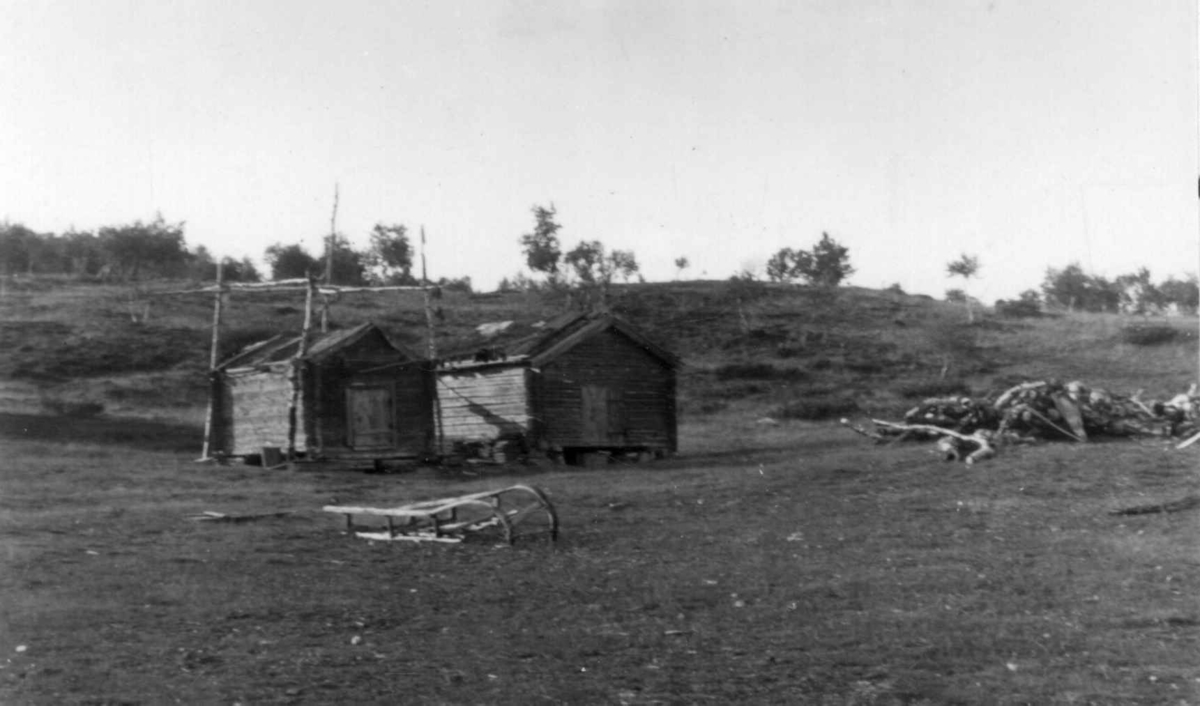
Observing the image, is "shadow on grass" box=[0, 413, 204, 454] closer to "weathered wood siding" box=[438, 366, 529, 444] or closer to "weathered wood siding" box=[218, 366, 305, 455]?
"weathered wood siding" box=[218, 366, 305, 455]

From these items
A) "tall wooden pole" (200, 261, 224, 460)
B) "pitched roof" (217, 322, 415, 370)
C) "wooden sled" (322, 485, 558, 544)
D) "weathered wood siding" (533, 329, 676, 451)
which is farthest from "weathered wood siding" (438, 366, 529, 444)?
"wooden sled" (322, 485, 558, 544)

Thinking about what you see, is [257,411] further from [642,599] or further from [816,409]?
[642,599]

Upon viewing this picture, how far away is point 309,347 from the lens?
33.4 meters

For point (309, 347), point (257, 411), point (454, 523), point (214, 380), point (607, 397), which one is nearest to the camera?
point (454, 523)

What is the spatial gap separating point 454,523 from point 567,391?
16.2 metres

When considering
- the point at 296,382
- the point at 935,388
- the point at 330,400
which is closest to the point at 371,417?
the point at 330,400

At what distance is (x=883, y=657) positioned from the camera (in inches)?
420

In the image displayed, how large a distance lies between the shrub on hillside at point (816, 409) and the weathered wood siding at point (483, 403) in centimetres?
1500

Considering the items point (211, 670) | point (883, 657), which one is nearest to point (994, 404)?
point (883, 657)

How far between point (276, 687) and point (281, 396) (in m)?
24.2

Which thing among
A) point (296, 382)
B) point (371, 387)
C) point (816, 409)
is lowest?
point (816, 409)

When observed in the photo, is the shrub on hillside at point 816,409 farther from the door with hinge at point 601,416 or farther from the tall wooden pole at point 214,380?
the tall wooden pole at point 214,380

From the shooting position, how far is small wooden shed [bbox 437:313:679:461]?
34.6 m

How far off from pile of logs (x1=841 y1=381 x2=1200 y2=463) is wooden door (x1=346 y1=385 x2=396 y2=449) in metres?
12.4
